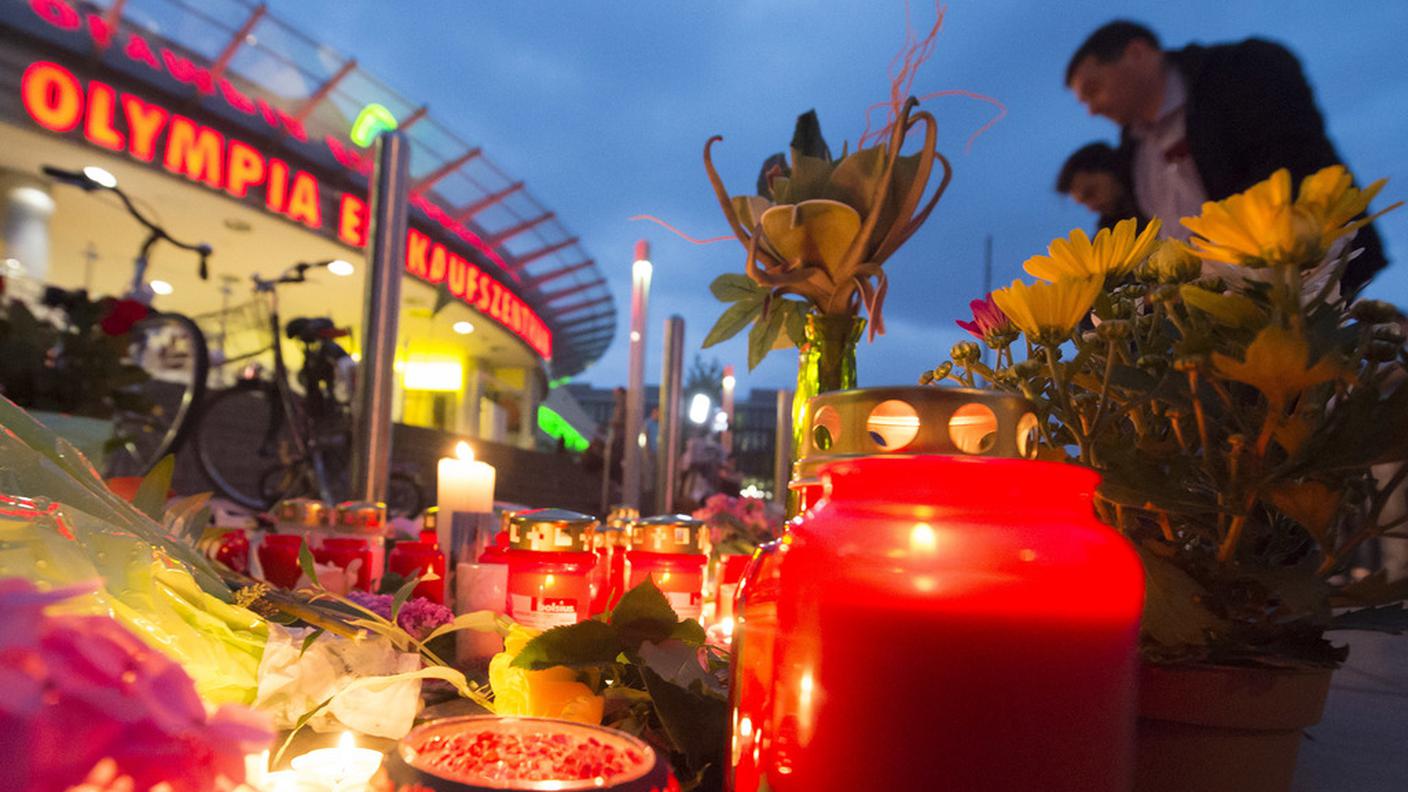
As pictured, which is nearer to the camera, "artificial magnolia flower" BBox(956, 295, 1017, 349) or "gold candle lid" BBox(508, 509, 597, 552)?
"artificial magnolia flower" BBox(956, 295, 1017, 349)

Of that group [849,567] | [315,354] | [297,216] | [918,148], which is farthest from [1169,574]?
[297,216]

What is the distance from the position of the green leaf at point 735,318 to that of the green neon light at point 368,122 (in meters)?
8.83

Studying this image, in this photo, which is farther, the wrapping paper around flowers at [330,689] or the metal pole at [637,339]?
the metal pole at [637,339]

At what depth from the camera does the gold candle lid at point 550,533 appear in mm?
826

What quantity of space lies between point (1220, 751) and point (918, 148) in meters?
0.75

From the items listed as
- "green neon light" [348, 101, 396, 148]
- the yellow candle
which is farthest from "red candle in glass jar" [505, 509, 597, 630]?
"green neon light" [348, 101, 396, 148]

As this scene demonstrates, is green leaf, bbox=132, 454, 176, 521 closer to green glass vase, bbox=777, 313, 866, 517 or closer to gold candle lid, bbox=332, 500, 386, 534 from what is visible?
gold candle lid, bbox=332, 500, 386, 534

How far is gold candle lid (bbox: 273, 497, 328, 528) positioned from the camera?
1145 millimetres

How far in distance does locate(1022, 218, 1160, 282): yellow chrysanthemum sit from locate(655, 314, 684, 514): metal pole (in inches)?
92.4

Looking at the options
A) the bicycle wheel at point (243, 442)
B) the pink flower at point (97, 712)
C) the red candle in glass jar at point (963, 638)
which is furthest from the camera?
the bicycle wheel at point (243, 442)

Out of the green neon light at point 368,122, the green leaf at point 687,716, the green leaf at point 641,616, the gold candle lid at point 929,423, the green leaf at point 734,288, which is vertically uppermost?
the green neon light at point 368,122

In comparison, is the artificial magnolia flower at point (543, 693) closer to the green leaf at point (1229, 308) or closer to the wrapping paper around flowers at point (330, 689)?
the wrapping paper around flowers at point (330, 689)

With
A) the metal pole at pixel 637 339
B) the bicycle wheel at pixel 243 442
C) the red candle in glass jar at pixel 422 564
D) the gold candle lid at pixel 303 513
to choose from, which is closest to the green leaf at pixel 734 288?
the red candle in glass jar at pixel 422 564

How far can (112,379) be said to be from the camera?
211 cm
